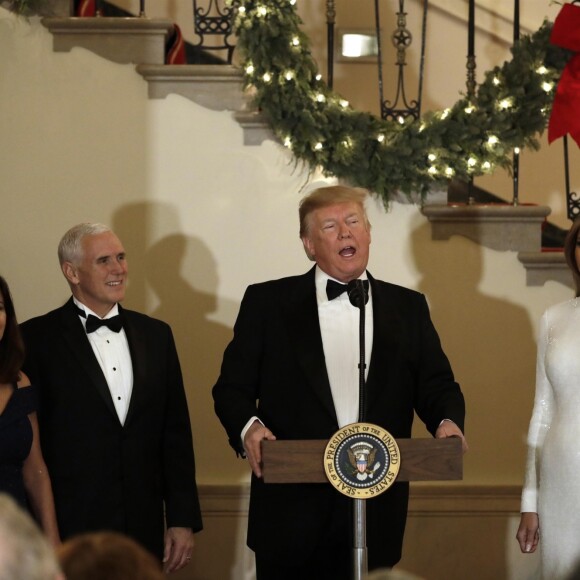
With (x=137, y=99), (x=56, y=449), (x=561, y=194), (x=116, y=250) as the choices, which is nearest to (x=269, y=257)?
(x=137, y=99)

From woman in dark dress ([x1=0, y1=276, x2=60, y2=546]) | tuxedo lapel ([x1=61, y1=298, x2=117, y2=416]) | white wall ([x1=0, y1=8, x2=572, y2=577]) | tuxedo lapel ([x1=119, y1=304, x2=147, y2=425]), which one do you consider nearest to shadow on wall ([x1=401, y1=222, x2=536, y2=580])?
white wall ([x1=0, y1=8, x2=572, y2=577])

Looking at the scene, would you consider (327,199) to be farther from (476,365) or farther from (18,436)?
(476,365)

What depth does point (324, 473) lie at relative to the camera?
2.79 m

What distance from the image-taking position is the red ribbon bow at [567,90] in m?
4.55

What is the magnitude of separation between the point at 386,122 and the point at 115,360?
163 cm

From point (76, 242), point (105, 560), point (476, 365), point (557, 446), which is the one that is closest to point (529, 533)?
point (557, 446)

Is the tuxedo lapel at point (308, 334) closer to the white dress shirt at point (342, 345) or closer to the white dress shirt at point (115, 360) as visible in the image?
the white dress shirt at point (342, 345)

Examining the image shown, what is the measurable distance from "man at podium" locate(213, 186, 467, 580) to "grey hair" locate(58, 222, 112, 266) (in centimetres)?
59

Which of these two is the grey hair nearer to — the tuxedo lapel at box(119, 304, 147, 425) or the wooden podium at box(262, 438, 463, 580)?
the tuxedo lapel at box(119, 304, 147, 425)

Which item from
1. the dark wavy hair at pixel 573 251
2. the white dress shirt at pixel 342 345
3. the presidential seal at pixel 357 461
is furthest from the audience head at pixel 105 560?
the dark wavy hair at pixel 573 251

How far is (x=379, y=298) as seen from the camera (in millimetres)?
3621

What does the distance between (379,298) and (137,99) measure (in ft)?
5.70

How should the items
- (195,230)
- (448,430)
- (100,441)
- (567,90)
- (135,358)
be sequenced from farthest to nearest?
(195,230) → (567,90) → (135,358) → (100,441) → (448,430)

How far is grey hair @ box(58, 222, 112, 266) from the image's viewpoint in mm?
3842
